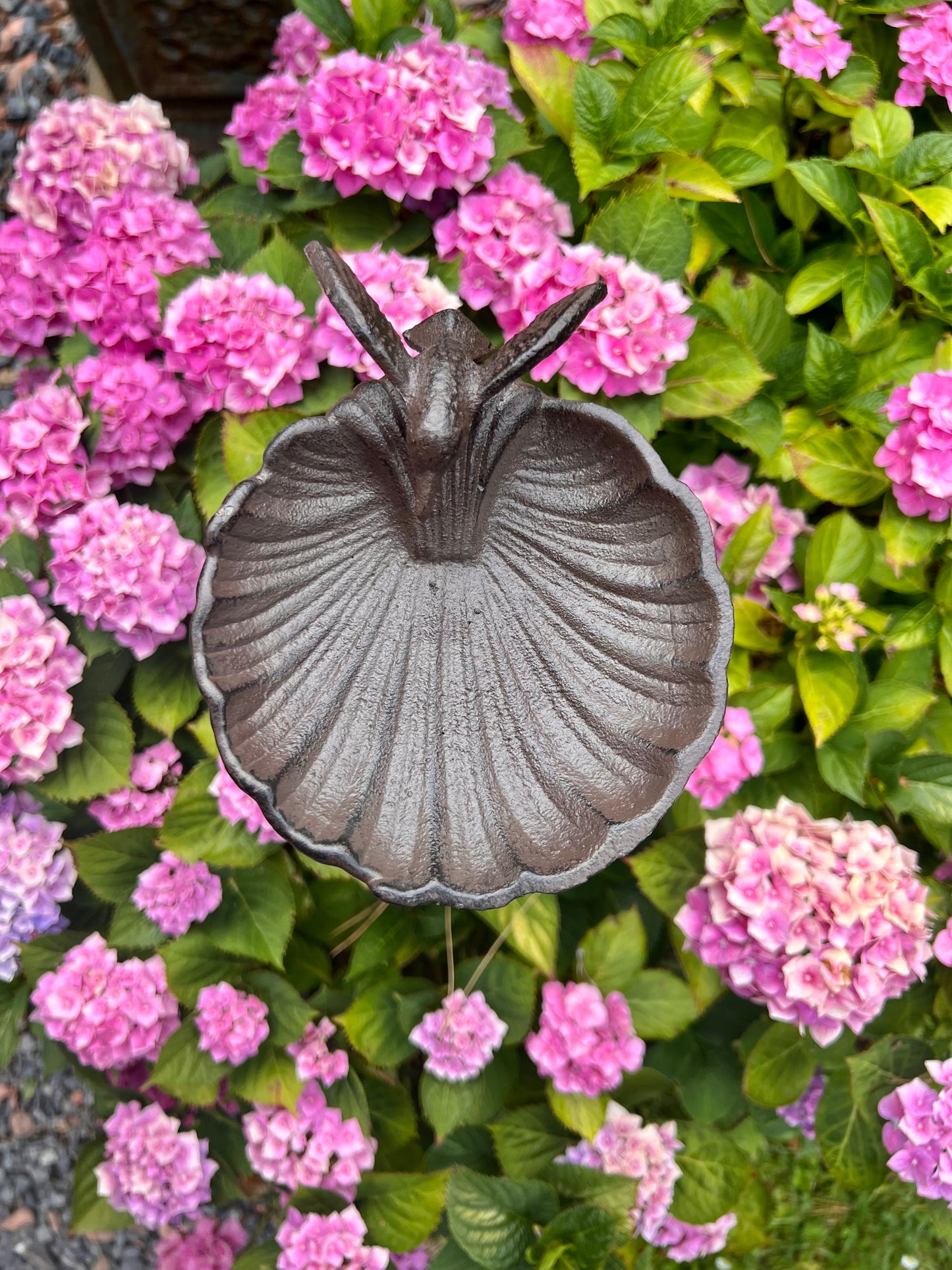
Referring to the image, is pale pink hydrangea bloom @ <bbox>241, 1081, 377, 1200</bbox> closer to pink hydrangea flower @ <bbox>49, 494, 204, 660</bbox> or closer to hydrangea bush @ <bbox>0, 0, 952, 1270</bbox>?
hydrangea bush @ <bbox>0, 0, 952, 1270</bbox>

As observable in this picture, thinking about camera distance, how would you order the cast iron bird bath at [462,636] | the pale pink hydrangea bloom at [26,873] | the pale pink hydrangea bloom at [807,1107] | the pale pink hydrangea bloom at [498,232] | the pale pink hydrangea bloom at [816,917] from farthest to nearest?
the pale pink hydrangea bloom at [807,1107] → the pale pink hydrangea bloom at [26,873] → the pale pink hydrangea bloom at [498,232] → the pale pink hydrangea bloom at [816,917] → the cast iron bird bath at [462,636]

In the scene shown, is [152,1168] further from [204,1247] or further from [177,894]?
[177,894]

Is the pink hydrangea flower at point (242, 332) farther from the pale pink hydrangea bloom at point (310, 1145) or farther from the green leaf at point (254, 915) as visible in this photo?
the pale pink hydrangea bloom at point (310, 1145)

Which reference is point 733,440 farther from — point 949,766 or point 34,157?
point 34,157

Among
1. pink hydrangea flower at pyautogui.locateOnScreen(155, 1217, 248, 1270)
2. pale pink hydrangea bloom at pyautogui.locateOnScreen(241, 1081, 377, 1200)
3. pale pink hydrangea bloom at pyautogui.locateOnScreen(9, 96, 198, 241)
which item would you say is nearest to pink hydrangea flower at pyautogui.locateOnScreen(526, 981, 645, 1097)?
pale pink hydrangea bloom at pyautogui.locateOnScreen(241, 1081, 377, 1200)

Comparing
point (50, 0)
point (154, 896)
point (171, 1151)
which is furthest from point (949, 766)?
point (50, 0)

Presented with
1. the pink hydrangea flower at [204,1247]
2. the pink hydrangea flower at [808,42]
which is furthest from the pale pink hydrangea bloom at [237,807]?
the pink hydrangea flower at [808,42]

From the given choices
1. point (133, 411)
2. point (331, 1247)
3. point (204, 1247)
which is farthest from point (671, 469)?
point (204, 1247)
